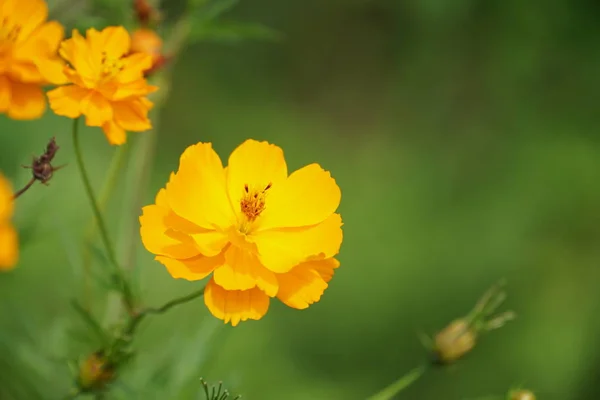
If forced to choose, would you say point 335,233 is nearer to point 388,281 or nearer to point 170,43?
point 170,43

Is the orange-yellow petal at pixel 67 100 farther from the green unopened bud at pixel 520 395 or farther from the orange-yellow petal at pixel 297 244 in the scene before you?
the green unopened bud at pixel 520 395

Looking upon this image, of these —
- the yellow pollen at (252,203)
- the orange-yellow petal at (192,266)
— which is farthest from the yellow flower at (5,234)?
the yellow pollen at (252,203)

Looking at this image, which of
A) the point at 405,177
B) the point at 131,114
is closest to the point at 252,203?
the point at 131,114

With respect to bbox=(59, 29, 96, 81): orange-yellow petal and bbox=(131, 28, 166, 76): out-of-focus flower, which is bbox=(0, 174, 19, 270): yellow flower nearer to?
bbox=(59, 29, 96, 81): orange-yellow petal

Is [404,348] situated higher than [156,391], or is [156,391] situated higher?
[404,348]

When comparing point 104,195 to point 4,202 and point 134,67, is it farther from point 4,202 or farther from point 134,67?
point 4,202

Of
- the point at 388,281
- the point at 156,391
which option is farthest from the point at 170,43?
the point at 388,281
